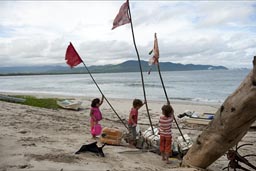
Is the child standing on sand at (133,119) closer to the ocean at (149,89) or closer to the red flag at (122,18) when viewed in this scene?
the red flag at (122,18)

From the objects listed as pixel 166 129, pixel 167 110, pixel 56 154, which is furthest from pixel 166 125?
pixel 56 154

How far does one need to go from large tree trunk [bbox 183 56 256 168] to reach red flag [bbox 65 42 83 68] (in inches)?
191

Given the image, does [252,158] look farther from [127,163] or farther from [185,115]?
[185,115]

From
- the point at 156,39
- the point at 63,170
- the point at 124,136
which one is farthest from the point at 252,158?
the point at 63,170

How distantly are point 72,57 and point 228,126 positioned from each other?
5888 mm

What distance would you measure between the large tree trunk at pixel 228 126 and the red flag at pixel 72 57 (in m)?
4.85

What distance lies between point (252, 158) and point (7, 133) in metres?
6.64

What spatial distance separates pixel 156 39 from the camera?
8391 millimetres

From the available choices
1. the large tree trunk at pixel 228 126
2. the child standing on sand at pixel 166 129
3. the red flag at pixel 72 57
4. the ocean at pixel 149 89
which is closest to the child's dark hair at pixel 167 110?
the child standing on sand at pixel 166 129

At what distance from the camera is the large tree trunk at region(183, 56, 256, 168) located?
16.9ft

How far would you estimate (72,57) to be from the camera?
10047 millimetres

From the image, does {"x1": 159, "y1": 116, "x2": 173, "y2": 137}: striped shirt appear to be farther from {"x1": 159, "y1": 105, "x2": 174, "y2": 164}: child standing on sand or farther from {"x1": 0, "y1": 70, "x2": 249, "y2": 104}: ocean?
{"x1": 0, "y1": 70, "x2": 249, "y2": 104}: ocean

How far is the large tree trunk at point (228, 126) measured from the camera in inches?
202

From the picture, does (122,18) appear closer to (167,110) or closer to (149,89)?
(167,110)
